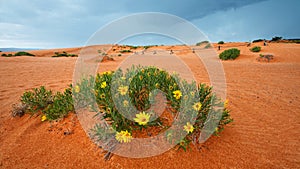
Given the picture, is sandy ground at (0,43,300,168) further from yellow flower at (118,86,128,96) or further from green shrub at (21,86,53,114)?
yellow flower at (118,86,128,96)

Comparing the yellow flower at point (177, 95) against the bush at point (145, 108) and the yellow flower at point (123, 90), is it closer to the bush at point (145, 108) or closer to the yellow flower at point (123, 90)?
the bush at point (145, 108)

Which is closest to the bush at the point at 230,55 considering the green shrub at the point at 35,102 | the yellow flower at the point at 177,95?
the yellow flower at the point at 177,95

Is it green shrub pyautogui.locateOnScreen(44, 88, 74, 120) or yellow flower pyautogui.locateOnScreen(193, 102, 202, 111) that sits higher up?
yellow flower pyautogui.locateOnScreen(193, 102, 202, 111)

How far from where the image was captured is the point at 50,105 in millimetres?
3131

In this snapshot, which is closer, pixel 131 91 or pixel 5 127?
pixel 131 91

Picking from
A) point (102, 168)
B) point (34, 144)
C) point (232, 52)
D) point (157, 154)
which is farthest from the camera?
point (232, 52)

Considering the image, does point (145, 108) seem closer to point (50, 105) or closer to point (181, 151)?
point (181, 151)

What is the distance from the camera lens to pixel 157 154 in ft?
7.00

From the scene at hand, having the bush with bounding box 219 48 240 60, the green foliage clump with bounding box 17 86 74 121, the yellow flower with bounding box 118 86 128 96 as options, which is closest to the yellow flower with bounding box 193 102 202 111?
the yellow flower with bounding box 118 86 128 96

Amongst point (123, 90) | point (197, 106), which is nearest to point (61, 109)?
point (123, 90)

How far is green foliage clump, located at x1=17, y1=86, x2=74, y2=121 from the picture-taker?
289 cm

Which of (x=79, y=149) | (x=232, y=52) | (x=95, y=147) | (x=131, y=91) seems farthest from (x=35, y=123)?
(x=232, y=52)

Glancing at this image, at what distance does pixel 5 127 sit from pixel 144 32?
3142mm

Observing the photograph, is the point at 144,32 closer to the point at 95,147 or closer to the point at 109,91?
the point at 109,91
